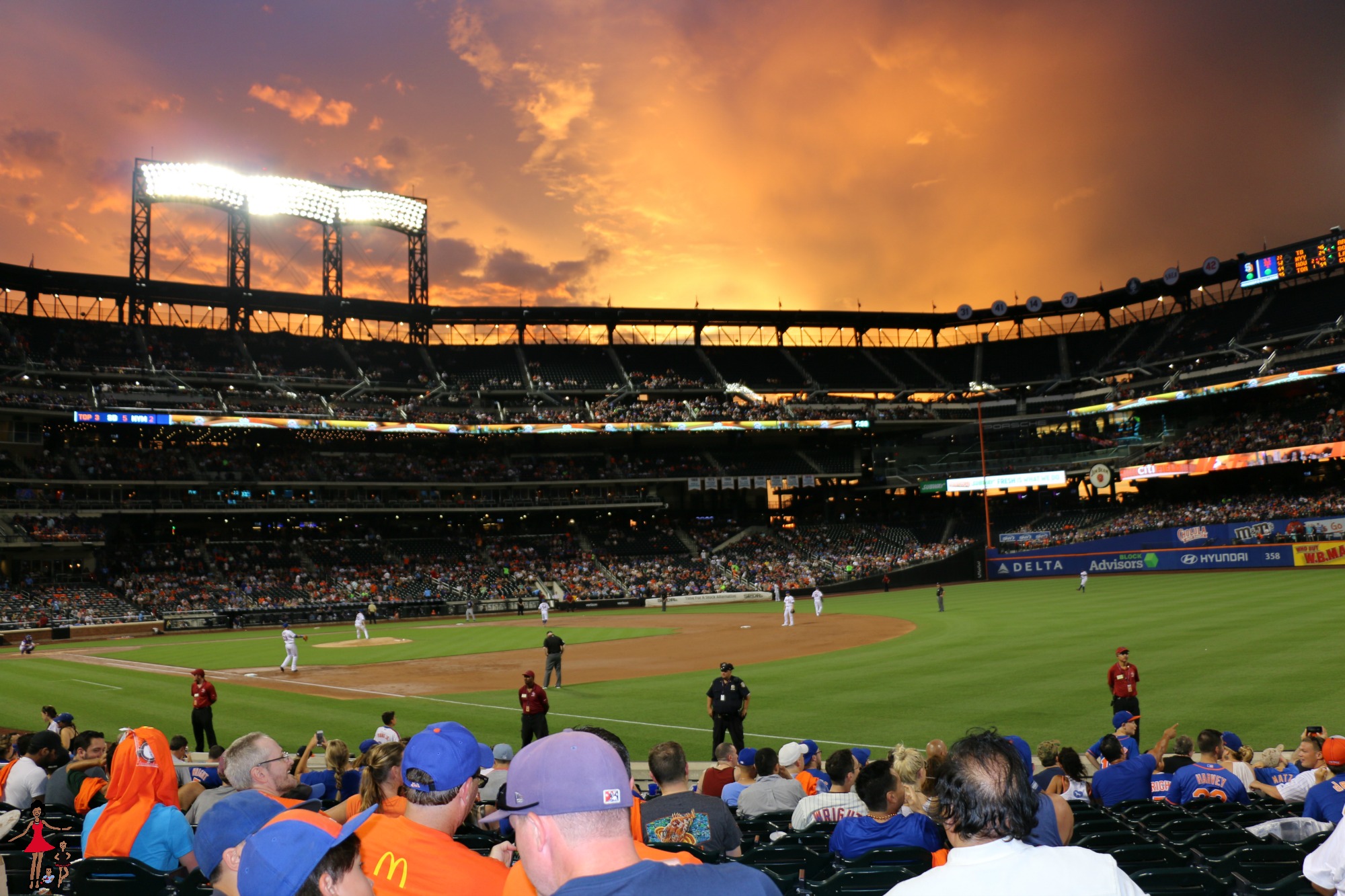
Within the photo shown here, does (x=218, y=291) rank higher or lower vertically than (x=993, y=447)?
higher

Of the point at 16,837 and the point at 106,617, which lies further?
the point at 106,617

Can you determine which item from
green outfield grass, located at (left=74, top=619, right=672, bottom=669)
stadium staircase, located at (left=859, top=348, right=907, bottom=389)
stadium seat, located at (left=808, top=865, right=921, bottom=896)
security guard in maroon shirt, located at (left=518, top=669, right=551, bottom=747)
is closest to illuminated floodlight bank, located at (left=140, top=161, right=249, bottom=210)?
green outfield grass, located at (left=74, top=619, right=672, bottom=669)

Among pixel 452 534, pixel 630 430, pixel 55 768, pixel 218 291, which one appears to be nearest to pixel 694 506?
pixel 630 430

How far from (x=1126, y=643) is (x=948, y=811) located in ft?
88.8

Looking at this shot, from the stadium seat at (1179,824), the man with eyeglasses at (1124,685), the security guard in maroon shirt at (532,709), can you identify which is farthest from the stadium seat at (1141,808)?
the security guard in maroon shirt at (532,709)

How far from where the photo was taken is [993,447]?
7594 centimetres

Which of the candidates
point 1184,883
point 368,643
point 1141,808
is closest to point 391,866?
point 1184,883

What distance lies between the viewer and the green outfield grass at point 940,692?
17.5 meters

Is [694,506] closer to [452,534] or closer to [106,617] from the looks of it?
[452,534]

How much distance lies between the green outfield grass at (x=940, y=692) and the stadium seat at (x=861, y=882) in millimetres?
11269

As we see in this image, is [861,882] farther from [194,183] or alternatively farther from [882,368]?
[882,368]

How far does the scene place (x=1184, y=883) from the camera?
5.32 m

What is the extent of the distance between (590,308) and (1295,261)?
56.4m

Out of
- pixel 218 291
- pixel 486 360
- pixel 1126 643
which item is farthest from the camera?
pixel 486 360
